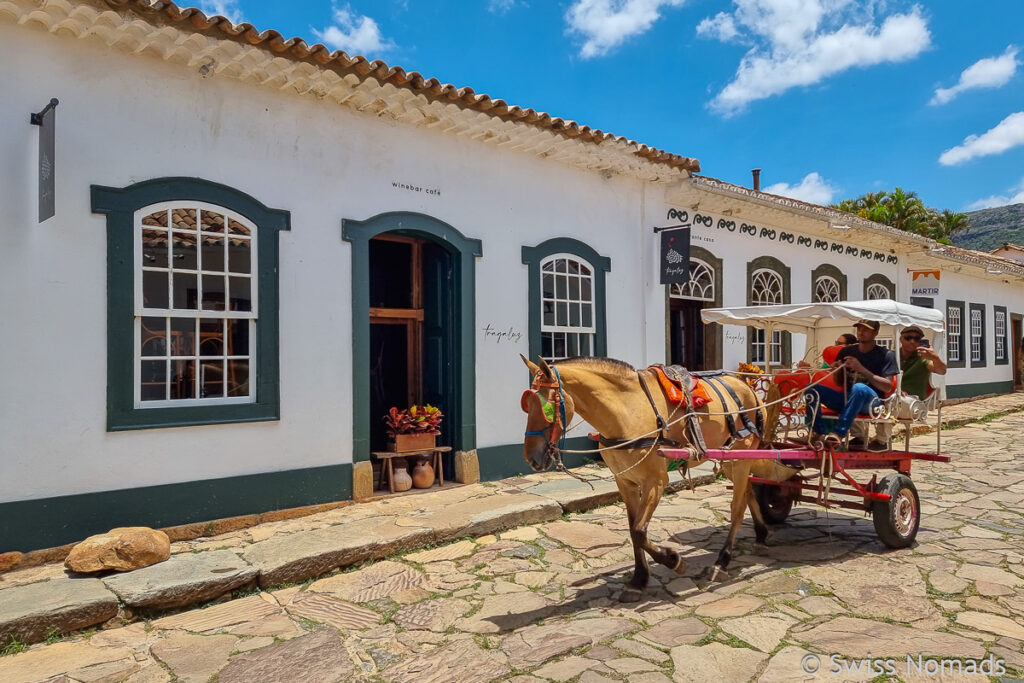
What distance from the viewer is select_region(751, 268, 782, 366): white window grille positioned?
39.8 feet

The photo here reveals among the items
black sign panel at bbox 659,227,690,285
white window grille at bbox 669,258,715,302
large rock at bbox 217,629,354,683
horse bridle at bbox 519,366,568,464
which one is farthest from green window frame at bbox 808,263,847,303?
large rock at bbox 217,629,354,683

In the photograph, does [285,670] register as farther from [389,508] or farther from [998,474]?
[998,474]

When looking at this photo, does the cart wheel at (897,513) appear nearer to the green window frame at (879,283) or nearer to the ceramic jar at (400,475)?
the ceramic jar at (400,475)

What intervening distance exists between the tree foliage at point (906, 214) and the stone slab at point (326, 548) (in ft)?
78.9

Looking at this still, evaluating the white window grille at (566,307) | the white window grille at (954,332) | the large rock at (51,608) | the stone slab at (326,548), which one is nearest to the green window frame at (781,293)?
the white window grille at (566,307)

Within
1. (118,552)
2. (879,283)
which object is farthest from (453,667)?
(879,283)

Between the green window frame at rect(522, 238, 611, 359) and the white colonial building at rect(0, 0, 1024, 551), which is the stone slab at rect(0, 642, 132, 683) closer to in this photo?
the white colonial building at rect(0, 0, 1024, 551)

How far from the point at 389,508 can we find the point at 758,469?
3559 mm

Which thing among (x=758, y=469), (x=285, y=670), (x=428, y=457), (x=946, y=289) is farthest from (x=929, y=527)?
(x=946, y=289)

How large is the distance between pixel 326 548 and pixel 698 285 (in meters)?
7.85

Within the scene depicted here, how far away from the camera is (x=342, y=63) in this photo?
6477 millimetres

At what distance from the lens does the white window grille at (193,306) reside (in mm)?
5859

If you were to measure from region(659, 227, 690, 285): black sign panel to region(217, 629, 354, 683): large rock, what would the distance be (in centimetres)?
741

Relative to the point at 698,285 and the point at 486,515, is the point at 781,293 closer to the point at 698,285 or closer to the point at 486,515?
the point at 698,285
